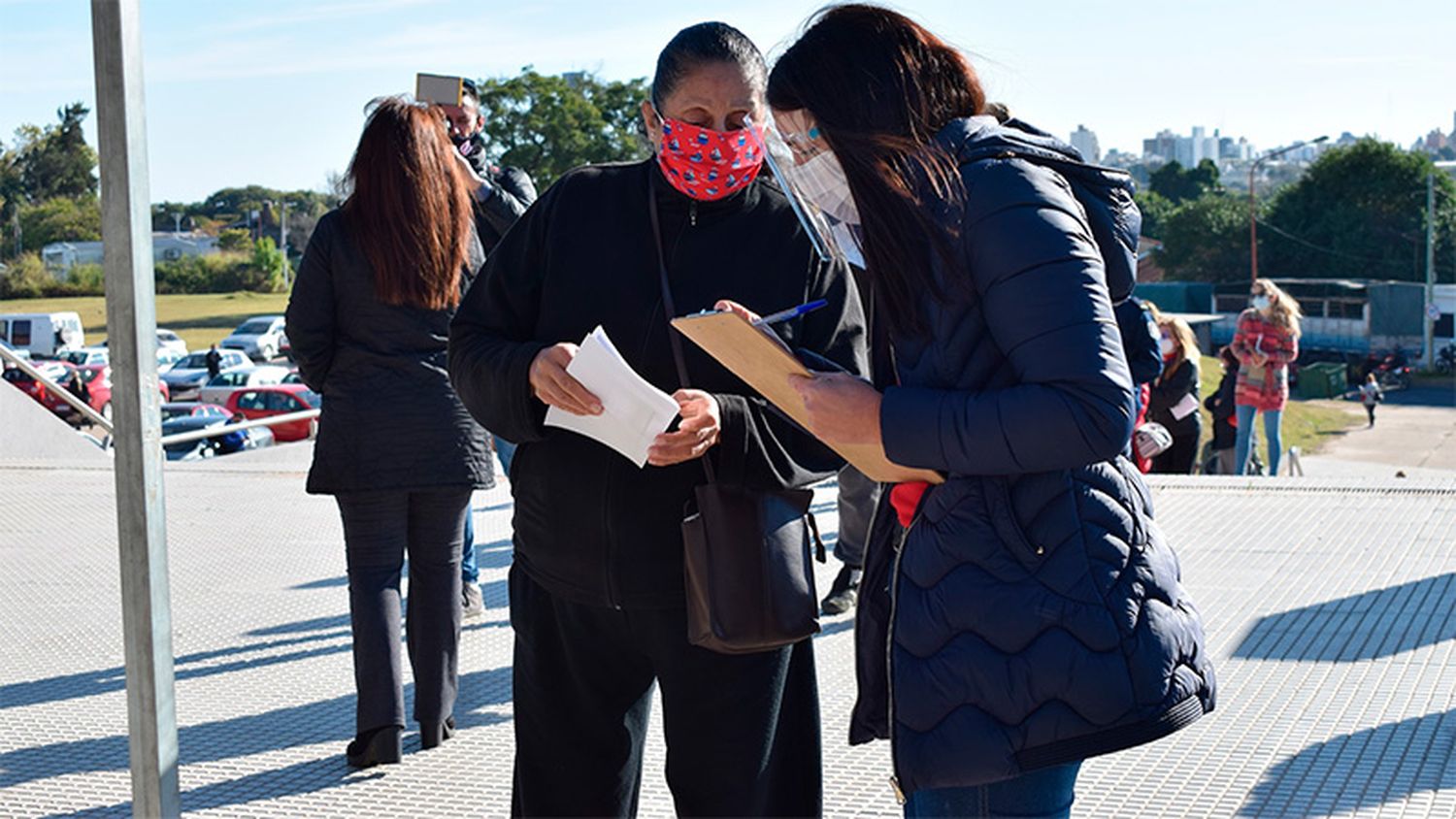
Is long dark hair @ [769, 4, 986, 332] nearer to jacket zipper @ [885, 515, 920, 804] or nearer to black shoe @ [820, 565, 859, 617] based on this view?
jacket zipper @ [885, 515, 920, 804]

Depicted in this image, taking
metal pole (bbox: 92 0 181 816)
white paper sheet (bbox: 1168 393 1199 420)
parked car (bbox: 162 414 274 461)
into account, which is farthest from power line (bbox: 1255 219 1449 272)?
metal pole (bbox: 92 0 181 816)

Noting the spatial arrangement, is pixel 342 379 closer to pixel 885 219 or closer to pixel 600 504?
pixel 600 504

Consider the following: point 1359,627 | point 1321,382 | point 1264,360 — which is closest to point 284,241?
point 1321,382

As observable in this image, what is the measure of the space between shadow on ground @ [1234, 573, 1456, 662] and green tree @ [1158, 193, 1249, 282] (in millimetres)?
71664

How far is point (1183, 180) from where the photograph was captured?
10825 cm

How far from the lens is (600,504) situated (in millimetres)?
2908

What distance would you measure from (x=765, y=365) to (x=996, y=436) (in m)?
0.46

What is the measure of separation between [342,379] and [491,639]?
1.71m

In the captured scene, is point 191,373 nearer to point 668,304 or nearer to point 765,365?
point 668,304

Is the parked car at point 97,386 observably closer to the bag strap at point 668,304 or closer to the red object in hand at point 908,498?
the bag strap at point 668,304

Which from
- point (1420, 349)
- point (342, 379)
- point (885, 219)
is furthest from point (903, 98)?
point (1420, 349)

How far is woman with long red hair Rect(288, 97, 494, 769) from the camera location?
4469 mm

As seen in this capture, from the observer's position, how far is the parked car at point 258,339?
2047 inches

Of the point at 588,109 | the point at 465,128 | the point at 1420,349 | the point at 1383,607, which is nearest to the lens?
the point at 465,128
